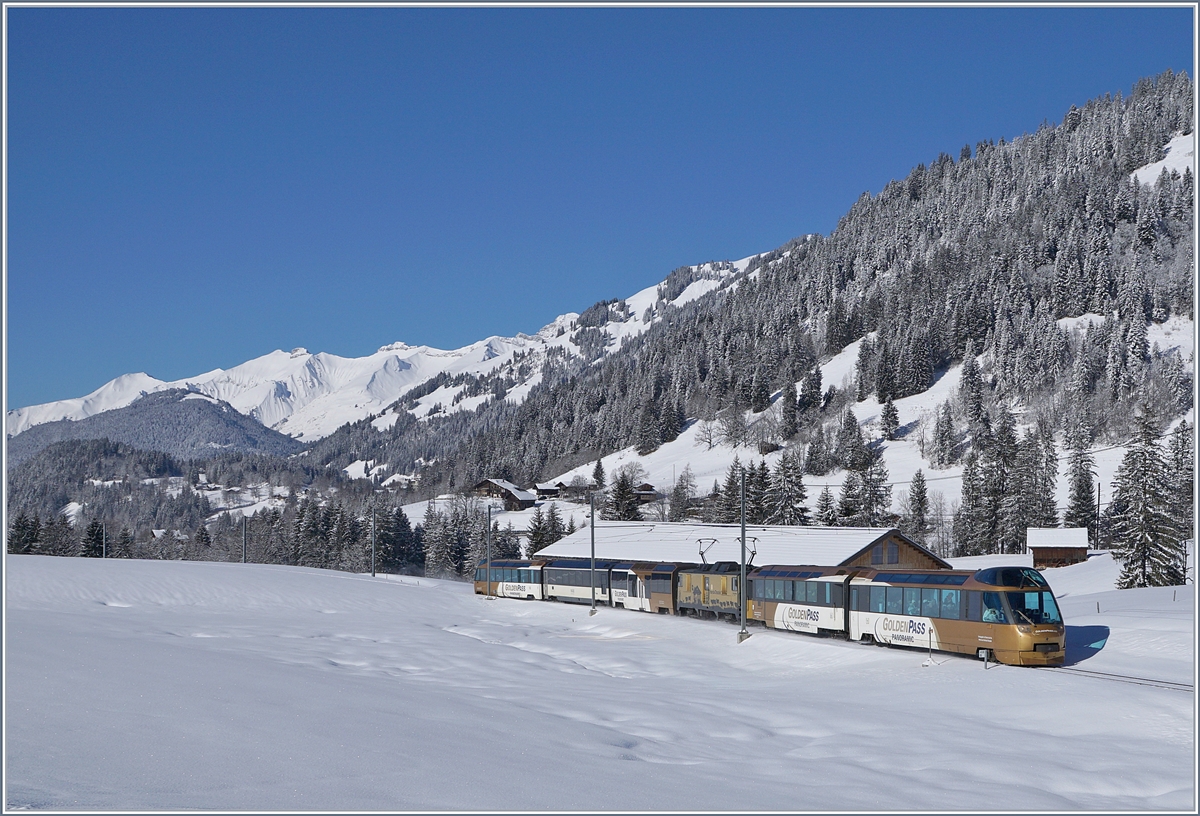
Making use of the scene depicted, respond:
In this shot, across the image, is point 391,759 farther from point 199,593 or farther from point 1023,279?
point 1023,279

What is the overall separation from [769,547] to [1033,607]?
3087 cm

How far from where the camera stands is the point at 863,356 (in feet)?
540

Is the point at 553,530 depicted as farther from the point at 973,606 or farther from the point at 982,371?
the point at 982,371

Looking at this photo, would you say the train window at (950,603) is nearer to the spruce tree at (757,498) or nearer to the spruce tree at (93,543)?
the spruce tree at (757,498)

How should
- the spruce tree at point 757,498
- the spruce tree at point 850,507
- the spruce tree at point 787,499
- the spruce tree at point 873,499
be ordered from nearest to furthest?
the spruce tree at point 787,499 < the spruce tree at point 850,507 < the spruce tree at point 757,498 < the spruce tree at point 873,499

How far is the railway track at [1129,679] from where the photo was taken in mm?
22062

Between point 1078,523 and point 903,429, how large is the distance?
5495cm

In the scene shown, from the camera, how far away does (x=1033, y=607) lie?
27.6m

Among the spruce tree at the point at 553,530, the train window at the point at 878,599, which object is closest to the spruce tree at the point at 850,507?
the spruce tree at the point at 553,530

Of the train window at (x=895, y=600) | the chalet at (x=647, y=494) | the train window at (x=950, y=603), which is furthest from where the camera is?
the chalet at (x=647, y=494)

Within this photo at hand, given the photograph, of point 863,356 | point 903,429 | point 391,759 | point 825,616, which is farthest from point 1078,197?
point 391,759

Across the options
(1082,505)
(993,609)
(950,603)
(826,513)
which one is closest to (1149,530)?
(950,603)

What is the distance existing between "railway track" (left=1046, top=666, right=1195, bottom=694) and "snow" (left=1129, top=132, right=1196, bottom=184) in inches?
7298

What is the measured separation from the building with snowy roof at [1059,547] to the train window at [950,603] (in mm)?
52928
